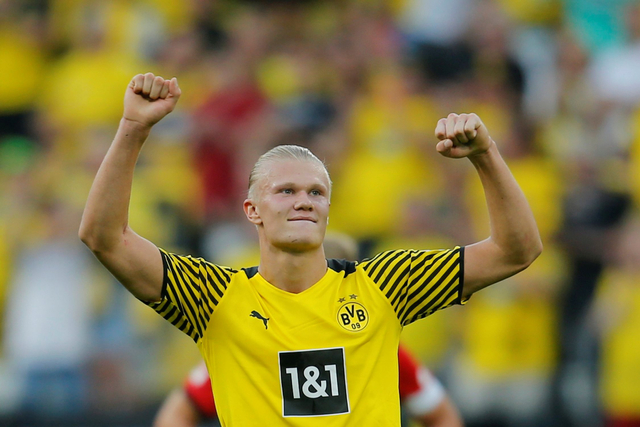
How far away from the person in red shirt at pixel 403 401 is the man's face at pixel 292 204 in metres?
1.58

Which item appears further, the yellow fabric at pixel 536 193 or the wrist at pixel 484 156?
the yellow fabric at pixel 536 193

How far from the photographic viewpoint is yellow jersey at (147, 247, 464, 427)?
385 cm

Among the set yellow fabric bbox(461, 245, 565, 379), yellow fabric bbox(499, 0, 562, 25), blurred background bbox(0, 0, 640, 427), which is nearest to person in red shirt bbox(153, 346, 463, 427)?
blurred background bbox(0, 0, 640, 427)

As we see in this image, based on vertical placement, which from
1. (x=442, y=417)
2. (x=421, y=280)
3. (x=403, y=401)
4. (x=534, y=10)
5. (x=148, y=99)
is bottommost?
(x=442, y=417)

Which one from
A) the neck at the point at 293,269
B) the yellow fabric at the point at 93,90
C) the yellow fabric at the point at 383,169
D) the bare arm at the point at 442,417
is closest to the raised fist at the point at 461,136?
the neck at the point at 293,269

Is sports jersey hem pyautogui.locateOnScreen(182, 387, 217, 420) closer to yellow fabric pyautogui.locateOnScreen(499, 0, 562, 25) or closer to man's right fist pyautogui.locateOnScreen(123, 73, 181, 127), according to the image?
man's right fist pyautogui.locateOnScreen(123, 73, 181, 127)

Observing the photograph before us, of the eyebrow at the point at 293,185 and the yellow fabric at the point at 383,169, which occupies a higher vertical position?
the yellow fabric at the point at 383,169

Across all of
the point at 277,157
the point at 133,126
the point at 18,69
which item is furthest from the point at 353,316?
the point at 18,69

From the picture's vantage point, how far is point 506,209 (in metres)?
3.90

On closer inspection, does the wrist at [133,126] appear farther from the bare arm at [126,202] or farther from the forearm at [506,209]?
the forearm at [506,209]

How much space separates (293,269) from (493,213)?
82 centimetres

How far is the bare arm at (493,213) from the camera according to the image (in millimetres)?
3789

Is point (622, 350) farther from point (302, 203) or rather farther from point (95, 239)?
point (95, 239)

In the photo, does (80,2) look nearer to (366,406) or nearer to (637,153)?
(637,153)
